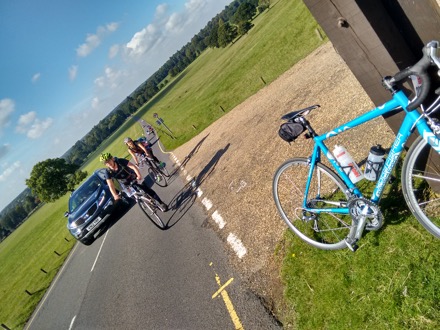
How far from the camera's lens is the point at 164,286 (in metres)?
6.78

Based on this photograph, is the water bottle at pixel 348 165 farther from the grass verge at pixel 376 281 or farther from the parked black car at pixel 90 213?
the parked black car at pixel 90 213

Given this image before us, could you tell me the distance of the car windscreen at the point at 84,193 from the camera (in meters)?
13.5

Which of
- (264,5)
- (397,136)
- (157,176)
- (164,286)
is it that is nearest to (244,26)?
(264,5)

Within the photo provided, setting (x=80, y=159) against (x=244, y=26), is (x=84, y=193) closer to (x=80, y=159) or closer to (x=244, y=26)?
(x=244, y=26)

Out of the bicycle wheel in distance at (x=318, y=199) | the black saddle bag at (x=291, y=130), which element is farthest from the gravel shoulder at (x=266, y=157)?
the black saddle bag at (x=291, y=130)

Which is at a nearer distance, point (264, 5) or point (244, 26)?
point (244, 26)

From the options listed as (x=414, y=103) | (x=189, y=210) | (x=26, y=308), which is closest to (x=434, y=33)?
(x=414, y=103)

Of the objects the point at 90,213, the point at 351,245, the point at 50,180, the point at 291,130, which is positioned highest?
the point at 50,180

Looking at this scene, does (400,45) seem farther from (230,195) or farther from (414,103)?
(230,195)

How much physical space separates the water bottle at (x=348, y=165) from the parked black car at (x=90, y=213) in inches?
446

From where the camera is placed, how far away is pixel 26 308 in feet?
51.6

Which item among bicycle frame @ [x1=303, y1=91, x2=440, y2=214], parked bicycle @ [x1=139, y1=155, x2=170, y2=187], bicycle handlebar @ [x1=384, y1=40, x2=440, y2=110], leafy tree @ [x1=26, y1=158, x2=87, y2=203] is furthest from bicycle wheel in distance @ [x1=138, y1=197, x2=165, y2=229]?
leafy tree @ [x1=26, y1=158, x2=87, y2=203]

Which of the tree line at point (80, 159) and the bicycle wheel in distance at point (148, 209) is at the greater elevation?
the tree line at point (80, 159)

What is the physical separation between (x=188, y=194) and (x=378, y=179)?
8.74 metres
